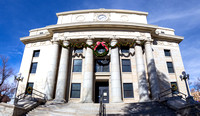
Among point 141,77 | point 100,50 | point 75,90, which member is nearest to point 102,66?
point 100,50

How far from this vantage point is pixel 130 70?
18.9m

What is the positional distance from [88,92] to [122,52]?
8341mm

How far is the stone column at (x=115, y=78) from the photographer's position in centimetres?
1579

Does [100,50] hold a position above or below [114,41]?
below

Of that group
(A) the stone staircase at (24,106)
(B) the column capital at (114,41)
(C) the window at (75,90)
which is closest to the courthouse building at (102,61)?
(C) the window at (75,90)

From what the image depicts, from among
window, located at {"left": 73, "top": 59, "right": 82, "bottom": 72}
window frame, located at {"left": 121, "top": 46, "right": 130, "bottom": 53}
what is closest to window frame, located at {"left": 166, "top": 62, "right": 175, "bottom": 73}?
window frame, located at {"left": 121, "top": 46, "right": 130, "bottom": 53}

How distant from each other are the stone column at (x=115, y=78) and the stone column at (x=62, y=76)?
20.8 ft

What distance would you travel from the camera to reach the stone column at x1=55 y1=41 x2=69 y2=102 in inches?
630

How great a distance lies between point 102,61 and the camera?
63.0 ft

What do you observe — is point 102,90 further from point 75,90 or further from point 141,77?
point 141,77

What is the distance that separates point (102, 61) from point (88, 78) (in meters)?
3.92

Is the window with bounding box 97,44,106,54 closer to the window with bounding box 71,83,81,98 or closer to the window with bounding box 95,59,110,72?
the window with bounding box 95,59,110,72

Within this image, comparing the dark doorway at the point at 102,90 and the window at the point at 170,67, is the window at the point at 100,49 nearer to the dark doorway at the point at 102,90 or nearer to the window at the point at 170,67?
the dark doorway at the point at 102,90

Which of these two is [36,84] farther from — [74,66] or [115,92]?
[115,92]
